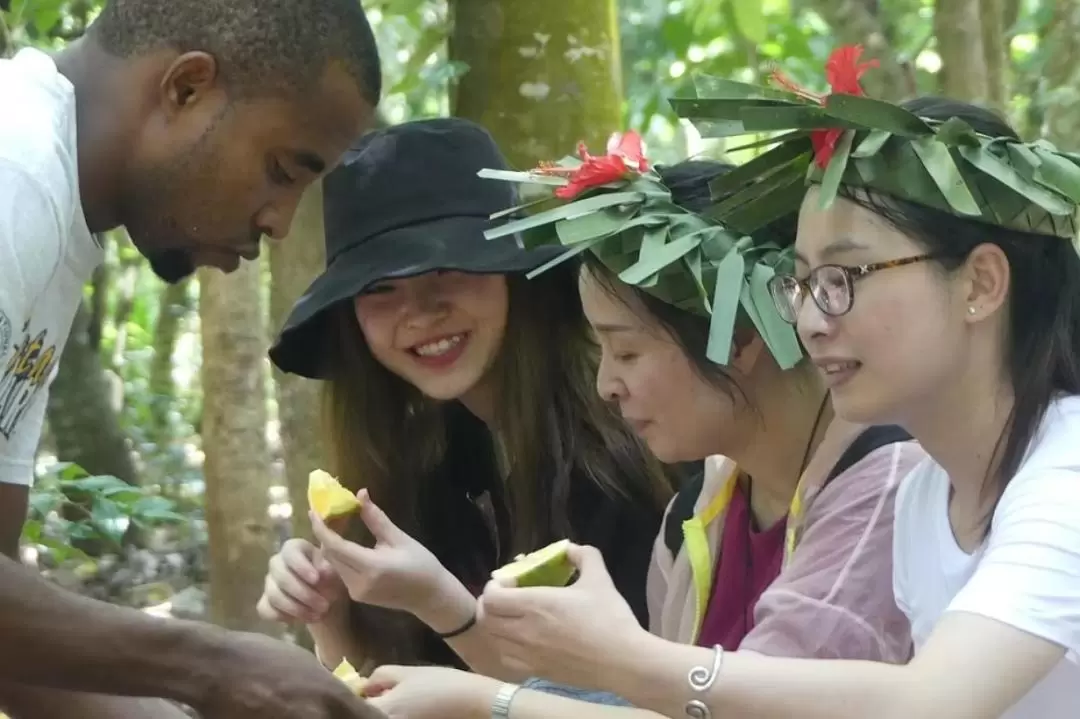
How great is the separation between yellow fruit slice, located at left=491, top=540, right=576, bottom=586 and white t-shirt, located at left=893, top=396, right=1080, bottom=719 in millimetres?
430

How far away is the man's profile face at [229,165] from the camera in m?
1.72

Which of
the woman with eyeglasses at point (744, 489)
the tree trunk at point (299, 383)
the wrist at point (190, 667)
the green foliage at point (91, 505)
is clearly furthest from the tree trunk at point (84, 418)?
the wrist at point (190, 667)

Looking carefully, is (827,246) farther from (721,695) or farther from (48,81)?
(48,81)

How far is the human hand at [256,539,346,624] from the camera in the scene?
2.15 metres

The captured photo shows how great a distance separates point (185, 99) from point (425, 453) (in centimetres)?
99

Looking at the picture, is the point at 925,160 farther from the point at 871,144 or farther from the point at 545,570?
the point at 545,570

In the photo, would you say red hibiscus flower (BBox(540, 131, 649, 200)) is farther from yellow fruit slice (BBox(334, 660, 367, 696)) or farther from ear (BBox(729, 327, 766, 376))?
yellow fruit slice (BBox(334, 660, 367, 696))

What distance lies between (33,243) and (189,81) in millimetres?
351

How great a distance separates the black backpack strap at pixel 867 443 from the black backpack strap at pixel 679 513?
15.5 inches

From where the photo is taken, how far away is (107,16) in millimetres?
1782

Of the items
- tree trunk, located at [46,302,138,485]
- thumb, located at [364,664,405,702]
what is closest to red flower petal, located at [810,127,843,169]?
thumb, located at [364,664,405,702]

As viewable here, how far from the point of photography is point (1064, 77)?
148 inches

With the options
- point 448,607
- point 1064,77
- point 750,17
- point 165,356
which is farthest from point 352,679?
point 165,356

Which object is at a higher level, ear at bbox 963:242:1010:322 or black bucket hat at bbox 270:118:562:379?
black bucket hat at bbox 270:118:562:379
